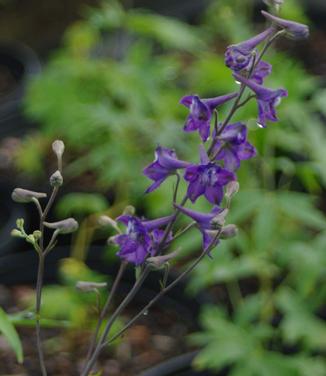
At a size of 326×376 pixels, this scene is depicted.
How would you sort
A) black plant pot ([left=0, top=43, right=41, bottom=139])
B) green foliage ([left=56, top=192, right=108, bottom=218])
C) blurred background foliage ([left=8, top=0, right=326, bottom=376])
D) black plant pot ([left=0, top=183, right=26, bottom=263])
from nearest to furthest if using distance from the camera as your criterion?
blurred background foliage ([left=8, top=0, right=326, bottom=376]), green foliage ([left=56, top=192, right=108, bottom=218]), black plant pot ([left=0, top=183, right=26, bottom=263]), black plant pot ([left=0, top=43, right=41, bottom=139])

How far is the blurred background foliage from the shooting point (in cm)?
206

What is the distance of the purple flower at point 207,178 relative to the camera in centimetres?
106

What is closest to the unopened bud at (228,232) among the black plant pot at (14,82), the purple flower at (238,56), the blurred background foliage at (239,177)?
the purple flower at (238,56)

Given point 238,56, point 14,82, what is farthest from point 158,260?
point 14,82

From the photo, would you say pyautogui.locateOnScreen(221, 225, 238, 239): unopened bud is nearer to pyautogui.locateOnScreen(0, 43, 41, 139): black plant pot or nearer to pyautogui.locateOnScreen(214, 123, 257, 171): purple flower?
pyautogui.locateOnScreen(214, 123, 257, 171): purple flower

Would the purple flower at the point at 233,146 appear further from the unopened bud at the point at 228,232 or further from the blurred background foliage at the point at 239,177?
the blurred background foliage at the point at 239,177

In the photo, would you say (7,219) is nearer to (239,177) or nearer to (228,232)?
(239,177)

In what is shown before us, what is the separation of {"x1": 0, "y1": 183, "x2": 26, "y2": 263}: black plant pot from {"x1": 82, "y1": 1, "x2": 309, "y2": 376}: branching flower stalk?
1.44m

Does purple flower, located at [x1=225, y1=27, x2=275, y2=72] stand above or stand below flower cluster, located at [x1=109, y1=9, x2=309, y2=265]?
above

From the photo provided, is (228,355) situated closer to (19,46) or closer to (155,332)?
(155,332)

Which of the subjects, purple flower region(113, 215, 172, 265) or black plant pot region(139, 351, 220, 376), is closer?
purple flower region(113, 215, 172, 265)

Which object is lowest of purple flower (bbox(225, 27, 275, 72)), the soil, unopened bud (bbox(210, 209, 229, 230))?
the soil

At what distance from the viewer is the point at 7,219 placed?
276 cm

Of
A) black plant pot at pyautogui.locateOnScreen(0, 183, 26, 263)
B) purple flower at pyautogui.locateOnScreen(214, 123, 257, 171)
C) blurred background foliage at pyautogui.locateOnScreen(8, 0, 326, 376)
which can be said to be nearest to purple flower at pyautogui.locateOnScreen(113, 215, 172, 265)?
purple flower at pyautogui.locateOnScreen(214, 123, 257, 171)
